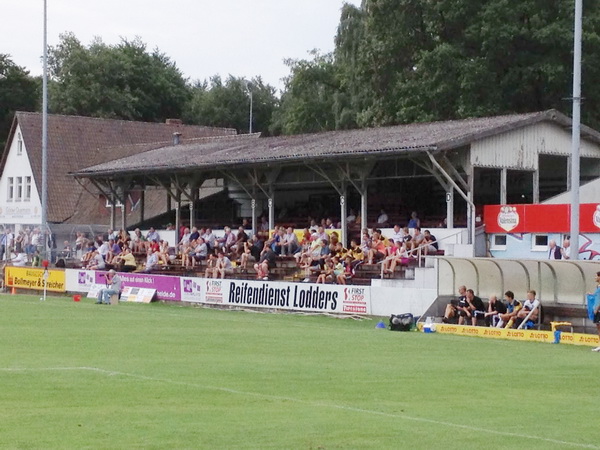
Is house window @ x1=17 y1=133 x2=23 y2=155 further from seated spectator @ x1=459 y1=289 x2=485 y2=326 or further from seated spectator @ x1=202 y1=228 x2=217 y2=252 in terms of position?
seated spectator @ x1=459 y1=289 x2=485 y2=326

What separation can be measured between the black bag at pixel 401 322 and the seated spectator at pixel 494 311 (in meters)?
1.95

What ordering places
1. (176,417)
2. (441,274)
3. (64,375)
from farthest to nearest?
(441,274)
(64,375)
(176,417)

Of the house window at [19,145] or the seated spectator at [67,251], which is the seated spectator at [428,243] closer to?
the seated spectator at [67,251]

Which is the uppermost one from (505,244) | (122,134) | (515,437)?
(122,134)

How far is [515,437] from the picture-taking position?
12141mm

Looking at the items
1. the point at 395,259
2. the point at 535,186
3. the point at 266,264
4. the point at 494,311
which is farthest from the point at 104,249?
the point at 494,311

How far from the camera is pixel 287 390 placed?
51.8 feet

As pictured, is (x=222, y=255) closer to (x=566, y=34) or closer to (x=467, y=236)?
(x=467, y=236)

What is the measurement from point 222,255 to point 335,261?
19.2ft

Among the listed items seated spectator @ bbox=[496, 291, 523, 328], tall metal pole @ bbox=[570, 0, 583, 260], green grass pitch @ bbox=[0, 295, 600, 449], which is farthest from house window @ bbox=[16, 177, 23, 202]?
tall metal pole @ bbox=[570, 0, 583, 260]

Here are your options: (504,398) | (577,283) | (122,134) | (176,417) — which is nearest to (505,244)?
(577,283)

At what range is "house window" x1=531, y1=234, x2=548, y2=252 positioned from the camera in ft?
121

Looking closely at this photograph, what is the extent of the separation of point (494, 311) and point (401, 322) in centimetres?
233

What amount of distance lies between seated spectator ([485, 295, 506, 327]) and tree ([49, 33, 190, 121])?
66.3m
